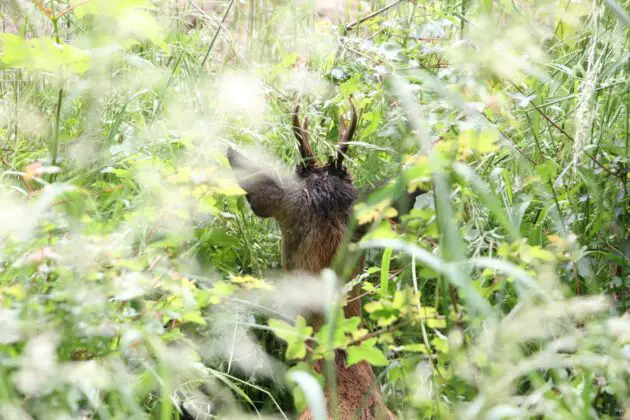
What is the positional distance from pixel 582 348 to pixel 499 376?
0.58 feet

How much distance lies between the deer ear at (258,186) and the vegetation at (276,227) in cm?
7

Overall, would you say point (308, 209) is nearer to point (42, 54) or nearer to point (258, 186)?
point (258, 186)

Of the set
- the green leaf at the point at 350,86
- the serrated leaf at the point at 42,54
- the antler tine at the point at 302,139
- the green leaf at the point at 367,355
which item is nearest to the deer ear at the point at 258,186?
the antler tine at the point at 302,139

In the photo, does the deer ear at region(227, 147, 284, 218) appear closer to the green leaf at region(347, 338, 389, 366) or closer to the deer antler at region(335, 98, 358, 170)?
the deer antler at region(335, 98, 358, 170)

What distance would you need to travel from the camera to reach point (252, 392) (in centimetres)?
289

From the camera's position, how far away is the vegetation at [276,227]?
5.38 feet

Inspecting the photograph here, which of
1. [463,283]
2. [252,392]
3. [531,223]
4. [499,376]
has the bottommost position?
[252,392]

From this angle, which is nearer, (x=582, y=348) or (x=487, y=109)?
(x=582, y=348)

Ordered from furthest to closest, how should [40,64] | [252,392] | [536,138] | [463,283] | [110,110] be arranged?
[110,110], [252,392], [536,138], [40,64], [463,283]

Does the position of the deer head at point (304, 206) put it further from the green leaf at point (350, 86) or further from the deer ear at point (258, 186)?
the green leaf at point (350, 86)

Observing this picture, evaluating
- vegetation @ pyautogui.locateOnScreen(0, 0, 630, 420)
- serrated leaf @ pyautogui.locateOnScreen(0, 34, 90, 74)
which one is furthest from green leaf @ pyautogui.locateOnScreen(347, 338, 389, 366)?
serrated leaf @ pyautogui.locateOnScreen(0, 34, 90, 74)

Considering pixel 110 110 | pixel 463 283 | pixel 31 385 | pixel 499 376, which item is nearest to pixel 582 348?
pixel 499 376

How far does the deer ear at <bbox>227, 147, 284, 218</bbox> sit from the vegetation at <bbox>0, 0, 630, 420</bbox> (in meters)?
0.07

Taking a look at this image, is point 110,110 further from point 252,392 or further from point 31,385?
point 31,385
